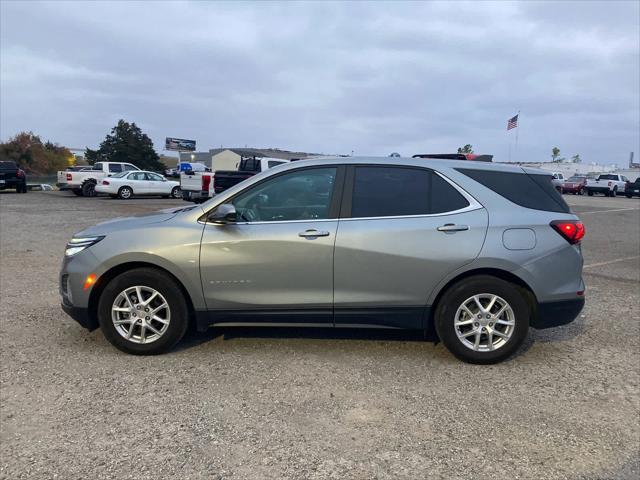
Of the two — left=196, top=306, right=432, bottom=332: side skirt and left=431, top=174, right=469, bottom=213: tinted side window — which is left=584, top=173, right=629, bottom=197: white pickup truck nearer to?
left=431, top=174, right=469, bottom=213: tinted side window

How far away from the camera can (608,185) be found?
41125 mm

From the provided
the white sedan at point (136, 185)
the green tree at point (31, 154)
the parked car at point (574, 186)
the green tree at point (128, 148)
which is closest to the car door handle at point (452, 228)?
the white sedan at point (136, 185)

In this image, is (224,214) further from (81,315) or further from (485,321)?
(485,321)

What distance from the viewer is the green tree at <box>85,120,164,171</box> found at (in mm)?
70188

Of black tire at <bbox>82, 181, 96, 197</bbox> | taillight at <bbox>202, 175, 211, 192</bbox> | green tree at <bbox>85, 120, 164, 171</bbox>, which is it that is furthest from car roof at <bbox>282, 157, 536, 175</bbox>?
green tree at <bbox>85, 120, 164, 171</bbox>

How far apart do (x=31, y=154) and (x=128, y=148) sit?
1280 centimetres

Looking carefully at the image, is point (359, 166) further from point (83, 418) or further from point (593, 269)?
point (593, 269)

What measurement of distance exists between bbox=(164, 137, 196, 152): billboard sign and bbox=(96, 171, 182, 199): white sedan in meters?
81.5

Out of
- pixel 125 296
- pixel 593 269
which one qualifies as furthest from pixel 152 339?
pixel 593 269

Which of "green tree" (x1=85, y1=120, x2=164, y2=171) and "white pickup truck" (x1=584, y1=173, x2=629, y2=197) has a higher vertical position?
"green tree" (x1=85, y1=120, x2=164, y2=171)

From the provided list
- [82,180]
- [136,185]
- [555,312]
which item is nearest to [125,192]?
[136,185]

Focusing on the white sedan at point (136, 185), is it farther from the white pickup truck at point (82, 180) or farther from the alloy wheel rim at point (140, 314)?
the alloy wheel rim at point (140, 314)

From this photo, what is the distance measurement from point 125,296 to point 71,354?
749 mm

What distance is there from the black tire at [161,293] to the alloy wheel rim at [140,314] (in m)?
0.03
